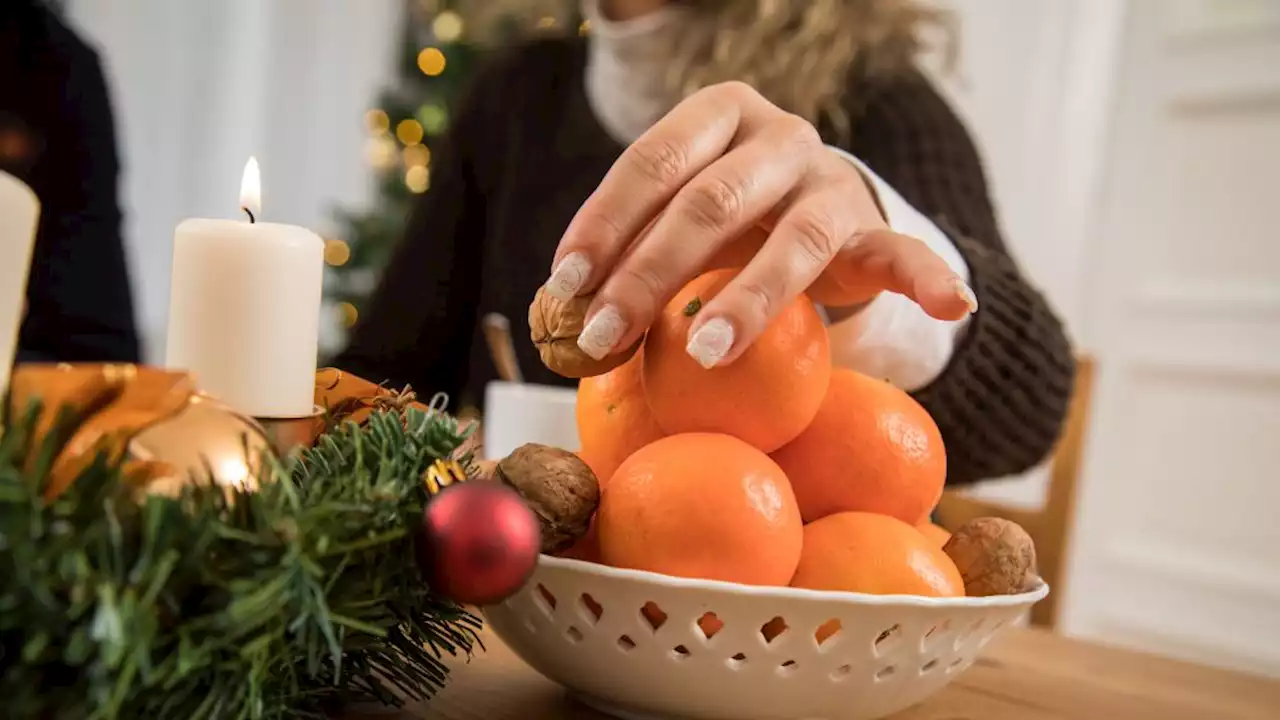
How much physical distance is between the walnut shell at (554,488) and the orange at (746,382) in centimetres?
4

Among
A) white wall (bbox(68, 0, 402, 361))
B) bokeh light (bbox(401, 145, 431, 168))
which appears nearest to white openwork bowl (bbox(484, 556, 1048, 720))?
bokeh light (bbox(401, 145, 431, 168))

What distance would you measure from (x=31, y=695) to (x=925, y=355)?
0.55m

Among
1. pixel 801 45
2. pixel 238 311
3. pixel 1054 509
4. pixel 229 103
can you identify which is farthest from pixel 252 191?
pixel 229 103

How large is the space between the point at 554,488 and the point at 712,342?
7 centimetres

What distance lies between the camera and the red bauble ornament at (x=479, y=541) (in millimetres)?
277

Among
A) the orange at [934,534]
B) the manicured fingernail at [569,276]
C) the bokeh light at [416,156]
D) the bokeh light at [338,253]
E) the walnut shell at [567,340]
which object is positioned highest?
the bokeh light at [416,156]

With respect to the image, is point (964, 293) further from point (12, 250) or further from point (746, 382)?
point (12, 250)

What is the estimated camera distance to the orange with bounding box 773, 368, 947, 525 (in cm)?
37

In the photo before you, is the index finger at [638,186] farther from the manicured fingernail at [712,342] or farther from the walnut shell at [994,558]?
the walnut shell at [994,558]

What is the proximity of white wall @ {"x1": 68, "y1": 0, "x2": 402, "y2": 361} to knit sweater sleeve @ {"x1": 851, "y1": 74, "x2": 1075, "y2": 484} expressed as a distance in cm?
178

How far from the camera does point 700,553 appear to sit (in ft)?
1.07

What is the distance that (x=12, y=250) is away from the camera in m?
0.26

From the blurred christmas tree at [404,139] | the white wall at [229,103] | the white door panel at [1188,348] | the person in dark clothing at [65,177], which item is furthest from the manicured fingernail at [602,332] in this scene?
the white wall at [229,103]

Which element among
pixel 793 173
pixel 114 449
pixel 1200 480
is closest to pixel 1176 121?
pixel 1200 480
